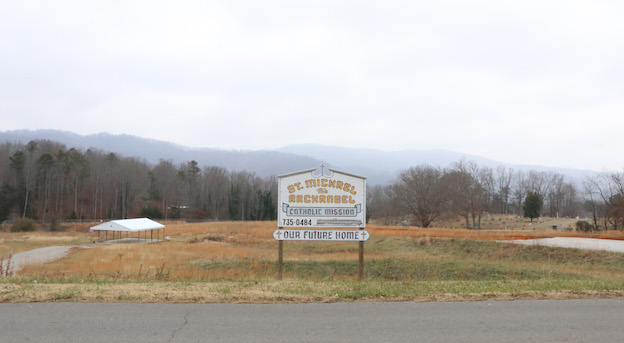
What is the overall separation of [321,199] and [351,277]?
5.91m

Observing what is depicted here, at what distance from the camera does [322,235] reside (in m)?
12.3

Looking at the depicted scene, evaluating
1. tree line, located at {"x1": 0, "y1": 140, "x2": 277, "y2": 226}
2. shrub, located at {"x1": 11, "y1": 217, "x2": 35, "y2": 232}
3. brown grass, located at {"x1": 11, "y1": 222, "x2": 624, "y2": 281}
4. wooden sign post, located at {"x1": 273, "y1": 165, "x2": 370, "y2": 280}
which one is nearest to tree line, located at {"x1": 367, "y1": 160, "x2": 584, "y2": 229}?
brown grass, located at {"x1": 11, "y1": 222, "x2": 624, "y2": 281}

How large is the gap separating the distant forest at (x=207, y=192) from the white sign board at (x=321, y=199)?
59.7 m

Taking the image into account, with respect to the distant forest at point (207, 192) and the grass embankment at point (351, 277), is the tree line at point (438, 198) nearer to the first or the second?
the distant forest at point (207, 192)

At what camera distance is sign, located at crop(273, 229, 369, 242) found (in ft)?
40.3

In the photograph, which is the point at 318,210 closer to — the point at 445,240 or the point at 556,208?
the point at 445,240

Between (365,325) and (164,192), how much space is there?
119090mm

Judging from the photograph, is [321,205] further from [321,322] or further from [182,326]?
[182,326]

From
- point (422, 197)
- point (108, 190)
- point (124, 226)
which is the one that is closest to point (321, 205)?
point (124, 226)

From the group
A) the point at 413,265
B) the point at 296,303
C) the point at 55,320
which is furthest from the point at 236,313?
the point at 413,265

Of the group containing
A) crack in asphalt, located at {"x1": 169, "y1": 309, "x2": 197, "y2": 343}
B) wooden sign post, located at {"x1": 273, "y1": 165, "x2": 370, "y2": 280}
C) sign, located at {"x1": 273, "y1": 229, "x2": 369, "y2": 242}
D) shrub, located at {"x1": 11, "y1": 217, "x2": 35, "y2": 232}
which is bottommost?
shrub, located at {"x1": 11, "y1": 217, "x2": 35, "y2": 232}

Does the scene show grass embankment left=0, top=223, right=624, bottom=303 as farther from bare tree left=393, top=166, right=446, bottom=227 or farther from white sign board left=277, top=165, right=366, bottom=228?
bare tree left=393, top=166, right=446, bottom=227

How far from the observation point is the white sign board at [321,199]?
40.7ft

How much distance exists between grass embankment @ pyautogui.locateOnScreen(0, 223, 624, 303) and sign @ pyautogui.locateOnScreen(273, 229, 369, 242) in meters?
1.11
